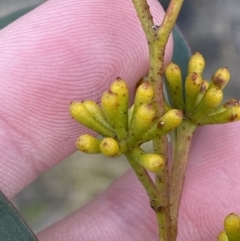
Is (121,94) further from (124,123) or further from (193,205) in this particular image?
(193,205)

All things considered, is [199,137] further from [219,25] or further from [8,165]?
[219,25]

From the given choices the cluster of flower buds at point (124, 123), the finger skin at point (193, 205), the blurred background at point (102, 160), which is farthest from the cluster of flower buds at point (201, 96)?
the blurred background at point (102, 160)

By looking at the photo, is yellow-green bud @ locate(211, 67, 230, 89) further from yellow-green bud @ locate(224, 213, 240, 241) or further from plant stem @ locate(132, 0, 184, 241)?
yellow-green bud @ locate(224, 213, 240, 241)

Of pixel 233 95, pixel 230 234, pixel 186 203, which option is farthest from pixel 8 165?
pixel 233 95

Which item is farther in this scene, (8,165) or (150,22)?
(8,165)

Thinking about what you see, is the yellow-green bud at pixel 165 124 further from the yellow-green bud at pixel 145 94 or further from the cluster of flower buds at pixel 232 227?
the cluster of flower buds at pixel 232 227

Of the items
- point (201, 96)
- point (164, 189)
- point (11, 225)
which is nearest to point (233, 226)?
point (164, 189)
